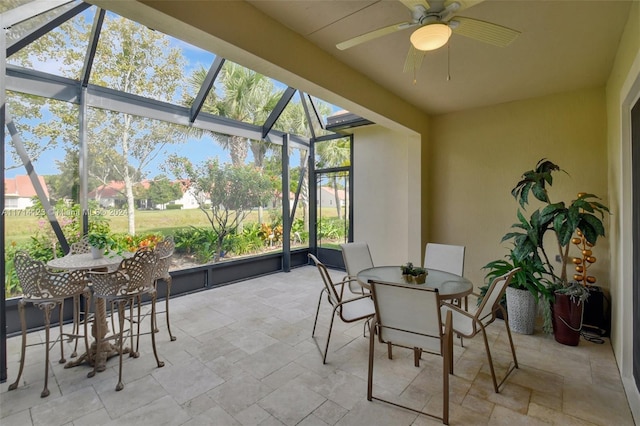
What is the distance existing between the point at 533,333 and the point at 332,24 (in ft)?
12.5

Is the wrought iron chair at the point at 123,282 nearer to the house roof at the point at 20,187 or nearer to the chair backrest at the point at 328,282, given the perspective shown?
the chair backrest at the point at 328,282

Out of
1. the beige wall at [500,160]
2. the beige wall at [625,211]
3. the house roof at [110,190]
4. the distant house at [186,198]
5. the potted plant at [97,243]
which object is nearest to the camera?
the beige wall at [625,211]

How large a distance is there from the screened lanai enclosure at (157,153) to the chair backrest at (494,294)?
3.38 m

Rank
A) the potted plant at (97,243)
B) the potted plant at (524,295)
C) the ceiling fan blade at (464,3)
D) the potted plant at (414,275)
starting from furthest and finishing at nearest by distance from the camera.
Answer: the potted plant at (524,295), the potted plant at (97,243), the potted plant at (414,275), the ceiling fan blade at (464,3)

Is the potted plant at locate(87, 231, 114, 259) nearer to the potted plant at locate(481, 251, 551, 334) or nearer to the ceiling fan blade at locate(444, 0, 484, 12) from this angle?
the ceiling fan blade at locate(444, 0, 484, 12)

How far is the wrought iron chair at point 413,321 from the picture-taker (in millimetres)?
1901

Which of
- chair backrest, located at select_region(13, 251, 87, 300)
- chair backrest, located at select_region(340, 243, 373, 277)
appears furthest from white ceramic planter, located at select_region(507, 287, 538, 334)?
chair backrest, located at select_region(13, 251, 87, 300)

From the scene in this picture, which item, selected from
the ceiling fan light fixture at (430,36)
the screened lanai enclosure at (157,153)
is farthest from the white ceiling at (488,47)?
the screened lanai enclosure at (157,153)

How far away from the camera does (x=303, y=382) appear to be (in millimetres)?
2359

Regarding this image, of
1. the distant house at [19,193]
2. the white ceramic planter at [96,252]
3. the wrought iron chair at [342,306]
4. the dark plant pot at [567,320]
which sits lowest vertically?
the dark plant pot at [567,320]

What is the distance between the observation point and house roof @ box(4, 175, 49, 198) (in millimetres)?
3109

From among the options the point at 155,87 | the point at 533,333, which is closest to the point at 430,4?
the point at 533,333

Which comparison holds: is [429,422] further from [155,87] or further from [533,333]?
[155,87]

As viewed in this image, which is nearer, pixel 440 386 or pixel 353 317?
pixel 440 386
